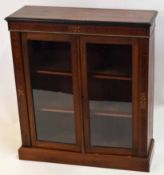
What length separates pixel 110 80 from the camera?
2.27 m

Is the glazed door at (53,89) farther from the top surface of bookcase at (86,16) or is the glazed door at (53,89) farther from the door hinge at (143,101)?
the door hinge at (143,101)

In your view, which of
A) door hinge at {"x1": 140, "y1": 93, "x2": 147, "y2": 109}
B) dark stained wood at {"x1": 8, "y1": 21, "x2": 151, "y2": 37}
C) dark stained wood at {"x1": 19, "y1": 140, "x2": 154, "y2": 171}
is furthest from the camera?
dark stained wood at {"x1": 19, "y1": 140, "x2": 154, "y2": 171}

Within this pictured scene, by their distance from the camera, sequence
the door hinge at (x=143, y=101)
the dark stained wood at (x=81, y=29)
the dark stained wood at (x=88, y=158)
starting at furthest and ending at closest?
the dark stained wood at (x=88, y=158)
the door hinge at (x=143, y=101)
the dark stained wood at (x=81, y=29)

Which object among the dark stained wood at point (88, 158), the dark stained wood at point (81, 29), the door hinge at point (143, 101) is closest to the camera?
the dark stained wood at point (81, 29)

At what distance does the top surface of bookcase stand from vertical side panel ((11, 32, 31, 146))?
109 millimetres

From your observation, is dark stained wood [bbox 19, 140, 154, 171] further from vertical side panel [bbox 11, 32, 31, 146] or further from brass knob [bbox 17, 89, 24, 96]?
brass knob [bbox 17, 89, 24, 96]

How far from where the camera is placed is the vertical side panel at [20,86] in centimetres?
229

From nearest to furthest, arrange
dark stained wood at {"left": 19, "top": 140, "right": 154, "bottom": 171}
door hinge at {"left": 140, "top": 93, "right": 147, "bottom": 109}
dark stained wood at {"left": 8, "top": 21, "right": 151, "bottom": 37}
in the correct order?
dark stained wood at {"left": 8, "top": 21, "right": 151, "bottom": 37} < door hinge at {"left": 140, "top": 93, "right": 147, "bottom": 109} < dark stained wood at {"left": 19, "top": 140, "right": 154, "bottom": 171}

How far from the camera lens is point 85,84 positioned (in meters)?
2.28

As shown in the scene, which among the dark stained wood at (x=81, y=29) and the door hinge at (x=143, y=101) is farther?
the door hinge at (x=143, y=101)

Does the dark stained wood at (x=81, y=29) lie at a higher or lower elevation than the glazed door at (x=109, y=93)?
higher

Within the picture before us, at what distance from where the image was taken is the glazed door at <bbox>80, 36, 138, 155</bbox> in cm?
220

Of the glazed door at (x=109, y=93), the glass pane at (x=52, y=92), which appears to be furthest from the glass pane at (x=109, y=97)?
the glass pane at (x=52, y=92)

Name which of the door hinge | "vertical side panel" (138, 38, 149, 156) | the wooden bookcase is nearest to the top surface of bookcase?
the wooden bookcase
